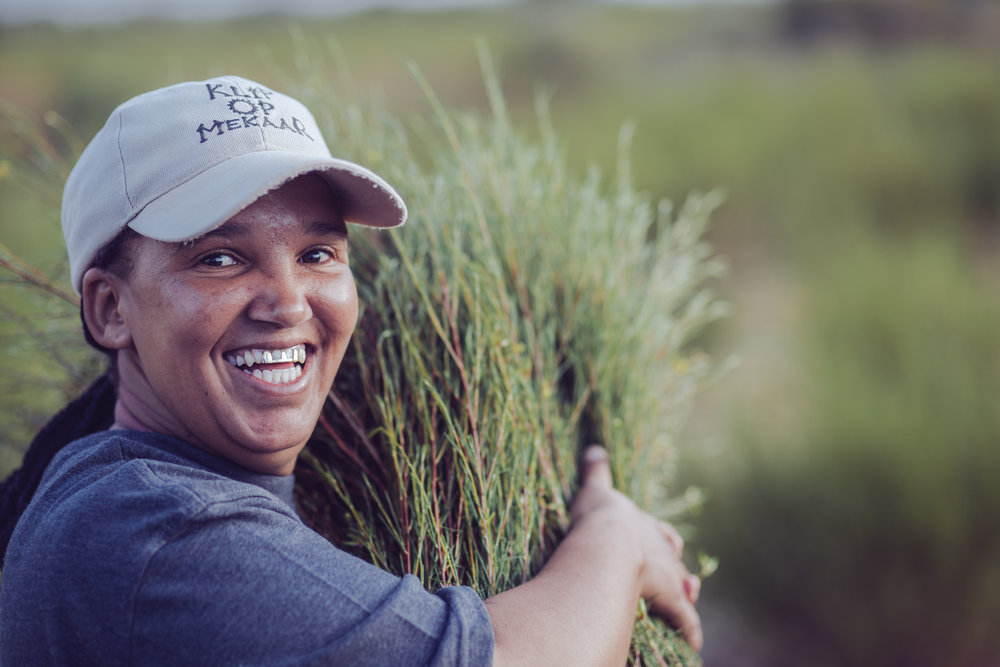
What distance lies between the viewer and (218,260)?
1200 millimetres

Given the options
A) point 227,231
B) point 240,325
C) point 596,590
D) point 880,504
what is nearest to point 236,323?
point 240,325

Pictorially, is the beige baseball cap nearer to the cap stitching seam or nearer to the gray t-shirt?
the cap stitching seam

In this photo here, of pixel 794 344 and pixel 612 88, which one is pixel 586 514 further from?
pixel 612 88

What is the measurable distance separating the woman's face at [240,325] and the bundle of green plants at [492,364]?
240 mm

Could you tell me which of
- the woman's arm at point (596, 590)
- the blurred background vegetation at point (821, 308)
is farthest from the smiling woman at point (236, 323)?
the blurred background vegetation at point (821, 308)

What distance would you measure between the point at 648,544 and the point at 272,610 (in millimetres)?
724

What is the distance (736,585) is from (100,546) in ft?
11.8

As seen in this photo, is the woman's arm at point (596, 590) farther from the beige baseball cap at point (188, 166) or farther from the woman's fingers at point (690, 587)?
the beige baseball cap at point (188, 166)

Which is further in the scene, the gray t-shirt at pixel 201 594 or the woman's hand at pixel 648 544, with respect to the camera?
the woman's hand at pixel 648 544

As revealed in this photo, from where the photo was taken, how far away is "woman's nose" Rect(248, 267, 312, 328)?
121 centimetres

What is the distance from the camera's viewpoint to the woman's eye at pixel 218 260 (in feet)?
3.92

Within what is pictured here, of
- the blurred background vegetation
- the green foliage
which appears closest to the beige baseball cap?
the blurred background vegetation

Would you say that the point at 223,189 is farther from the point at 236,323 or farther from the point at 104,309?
the point at 104,309

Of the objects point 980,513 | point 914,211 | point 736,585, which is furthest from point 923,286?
point 914,211
